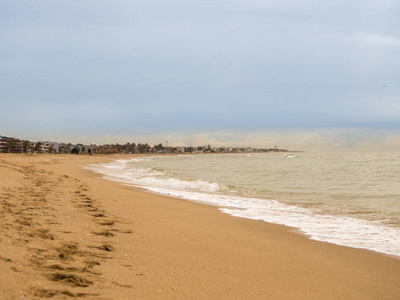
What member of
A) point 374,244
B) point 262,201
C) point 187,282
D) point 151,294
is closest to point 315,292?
point 187,282

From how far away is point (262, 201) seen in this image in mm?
12109

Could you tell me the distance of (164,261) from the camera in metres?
3.96

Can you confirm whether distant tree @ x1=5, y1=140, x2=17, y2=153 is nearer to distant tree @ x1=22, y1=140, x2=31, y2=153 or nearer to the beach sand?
distant tree @ x1=22, y1=140, x2=31, y2=153

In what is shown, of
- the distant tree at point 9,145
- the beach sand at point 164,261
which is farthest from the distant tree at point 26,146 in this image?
the beach sand at point 164,261

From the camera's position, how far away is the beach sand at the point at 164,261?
3.01 m

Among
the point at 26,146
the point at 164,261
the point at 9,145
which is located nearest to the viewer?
the point at 164,261

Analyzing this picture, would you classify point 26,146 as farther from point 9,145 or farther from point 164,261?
point 164,261

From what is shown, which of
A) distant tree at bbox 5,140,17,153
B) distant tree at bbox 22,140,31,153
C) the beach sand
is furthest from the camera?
distant tree at bbox 22,140,31,153

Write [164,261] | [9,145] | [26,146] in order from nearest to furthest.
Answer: [164,261], [9,145], [26,146]

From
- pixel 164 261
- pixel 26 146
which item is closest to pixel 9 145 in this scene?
pixel 26 146

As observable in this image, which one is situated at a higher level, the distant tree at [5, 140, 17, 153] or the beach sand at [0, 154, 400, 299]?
the distant tree at [5, 140, 17, 153]

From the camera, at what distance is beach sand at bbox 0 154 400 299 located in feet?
9.89

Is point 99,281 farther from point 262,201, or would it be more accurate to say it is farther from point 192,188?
point 192,188

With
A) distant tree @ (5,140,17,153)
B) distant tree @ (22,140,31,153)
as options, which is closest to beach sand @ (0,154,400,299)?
distant tree @ (5,140,17,153)
